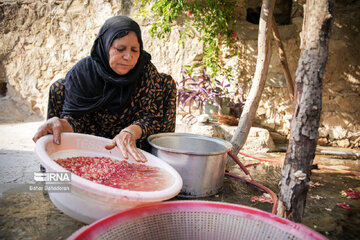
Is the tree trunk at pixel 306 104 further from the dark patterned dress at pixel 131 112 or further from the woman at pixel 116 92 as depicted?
the dark patterned dress at pixel 131 112

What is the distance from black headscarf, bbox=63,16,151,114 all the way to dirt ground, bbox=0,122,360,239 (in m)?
0.77

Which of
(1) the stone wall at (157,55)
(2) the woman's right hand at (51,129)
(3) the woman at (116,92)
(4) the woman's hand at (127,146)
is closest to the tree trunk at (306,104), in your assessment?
(4) the woman's hand at (127,146)

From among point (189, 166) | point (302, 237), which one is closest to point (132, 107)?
point (189, 166)

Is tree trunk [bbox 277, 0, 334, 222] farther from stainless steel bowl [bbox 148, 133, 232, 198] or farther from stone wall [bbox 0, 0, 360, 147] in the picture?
stone wall [bbox 0, 0, 360, 147]

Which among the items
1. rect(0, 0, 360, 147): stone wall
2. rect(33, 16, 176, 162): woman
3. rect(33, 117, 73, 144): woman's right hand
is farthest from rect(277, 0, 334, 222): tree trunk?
rect(0, 0, 360, 147): stone wall

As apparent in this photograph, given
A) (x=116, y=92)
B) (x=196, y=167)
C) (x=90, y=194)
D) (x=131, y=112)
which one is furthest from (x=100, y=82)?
(x=90, y=194)

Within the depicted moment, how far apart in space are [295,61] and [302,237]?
149 inches

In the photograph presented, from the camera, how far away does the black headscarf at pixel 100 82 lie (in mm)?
2088

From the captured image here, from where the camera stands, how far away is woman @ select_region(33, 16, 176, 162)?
1980 mm

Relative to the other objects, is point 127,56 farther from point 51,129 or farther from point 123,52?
point 51,129

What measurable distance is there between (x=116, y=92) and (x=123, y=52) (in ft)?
1.22

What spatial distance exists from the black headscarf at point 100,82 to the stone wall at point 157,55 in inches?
94.5

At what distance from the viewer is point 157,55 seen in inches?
184

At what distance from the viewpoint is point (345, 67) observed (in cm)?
404
